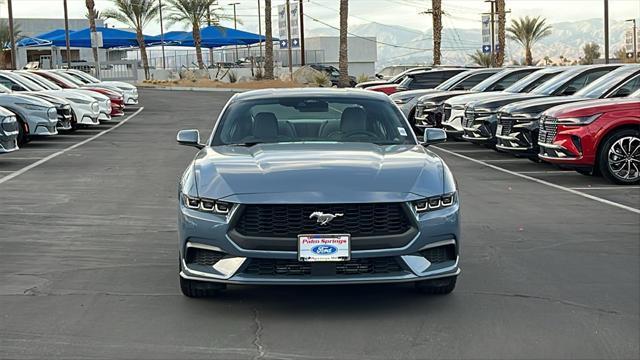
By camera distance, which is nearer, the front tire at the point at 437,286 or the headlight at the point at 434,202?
the headlight at the point at 434,202

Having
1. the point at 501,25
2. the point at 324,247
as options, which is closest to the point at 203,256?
the point at 324,247

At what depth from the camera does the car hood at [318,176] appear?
667cm

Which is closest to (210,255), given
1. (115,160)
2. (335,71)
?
(115,160)

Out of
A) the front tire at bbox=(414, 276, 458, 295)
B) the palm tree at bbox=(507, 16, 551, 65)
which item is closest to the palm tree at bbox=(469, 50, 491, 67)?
the palm tree at bbox=(507, 16, 551, 65)

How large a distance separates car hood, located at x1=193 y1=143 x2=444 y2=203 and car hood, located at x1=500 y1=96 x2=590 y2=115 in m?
9.41

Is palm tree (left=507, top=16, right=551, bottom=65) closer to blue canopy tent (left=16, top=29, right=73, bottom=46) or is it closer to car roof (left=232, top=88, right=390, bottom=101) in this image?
blue canopy tent (left=16, top=29, right=73, bottom=46)

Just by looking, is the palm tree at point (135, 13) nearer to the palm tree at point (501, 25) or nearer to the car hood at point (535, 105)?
the palm tree at point (501, 25)

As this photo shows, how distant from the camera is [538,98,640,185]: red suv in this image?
14391 mm

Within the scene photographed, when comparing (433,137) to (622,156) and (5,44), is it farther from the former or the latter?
(5,44)

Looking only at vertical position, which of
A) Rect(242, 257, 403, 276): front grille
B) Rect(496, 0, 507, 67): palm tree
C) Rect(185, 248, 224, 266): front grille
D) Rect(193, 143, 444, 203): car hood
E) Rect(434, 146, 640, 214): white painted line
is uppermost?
Rect(496, 0, 507, 67): palm tree

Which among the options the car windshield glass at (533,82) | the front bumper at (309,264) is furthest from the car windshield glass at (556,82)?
the front bumper at (309,264)

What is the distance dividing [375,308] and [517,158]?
12.4 metres

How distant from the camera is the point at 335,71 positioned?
67250 millimetres

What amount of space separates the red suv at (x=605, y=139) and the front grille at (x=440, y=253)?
26.3 feet
